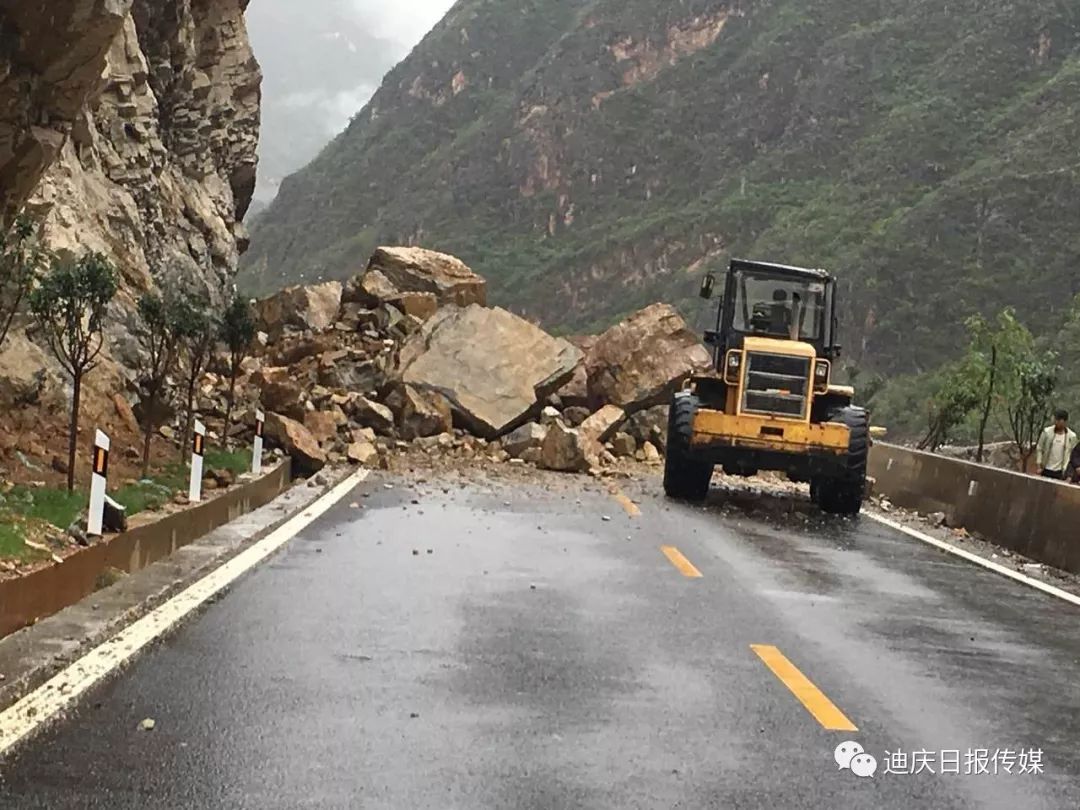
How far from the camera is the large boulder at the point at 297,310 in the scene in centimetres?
3769

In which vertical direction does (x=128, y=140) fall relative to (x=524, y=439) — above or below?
above

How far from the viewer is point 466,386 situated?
2586 centimetres

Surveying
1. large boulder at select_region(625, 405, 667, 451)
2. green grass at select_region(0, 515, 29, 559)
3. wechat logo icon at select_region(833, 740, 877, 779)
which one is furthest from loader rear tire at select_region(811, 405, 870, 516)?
wechat logo icon at select_region(833, 740, 877, 779)

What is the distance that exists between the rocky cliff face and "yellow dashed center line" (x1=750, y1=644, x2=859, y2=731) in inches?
441

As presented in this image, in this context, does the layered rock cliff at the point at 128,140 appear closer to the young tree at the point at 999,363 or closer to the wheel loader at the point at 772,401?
the wheel loader at the point at 772,401

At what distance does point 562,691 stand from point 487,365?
2029 cm

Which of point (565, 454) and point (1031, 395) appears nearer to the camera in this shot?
point (565, 454)

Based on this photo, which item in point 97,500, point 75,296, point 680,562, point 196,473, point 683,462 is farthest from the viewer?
point 683,462

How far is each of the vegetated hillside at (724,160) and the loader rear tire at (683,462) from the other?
49.9 metres

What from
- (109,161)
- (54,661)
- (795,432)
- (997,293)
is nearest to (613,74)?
(997,293)

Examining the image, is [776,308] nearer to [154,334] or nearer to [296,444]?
[296,444]

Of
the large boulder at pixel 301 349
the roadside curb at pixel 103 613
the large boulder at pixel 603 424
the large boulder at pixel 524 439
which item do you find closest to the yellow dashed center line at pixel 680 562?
the roadside curb at pixel 103 613

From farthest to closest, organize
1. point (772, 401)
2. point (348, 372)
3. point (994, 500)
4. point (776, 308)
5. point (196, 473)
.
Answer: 1. point (348, 372)
2. point (776, 308)
3. point (772, 401)
4. point (994, 500)
5. point (196, 473)

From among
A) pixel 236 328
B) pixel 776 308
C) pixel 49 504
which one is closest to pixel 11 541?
pixel 49 504
